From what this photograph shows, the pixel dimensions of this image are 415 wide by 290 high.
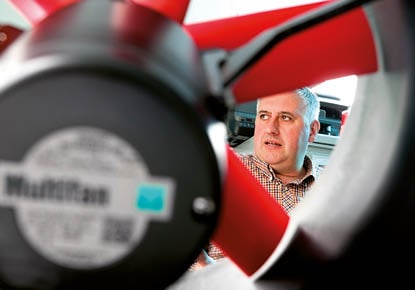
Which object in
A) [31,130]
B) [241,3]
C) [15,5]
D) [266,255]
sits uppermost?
[241,3]

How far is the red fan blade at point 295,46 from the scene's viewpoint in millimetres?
521

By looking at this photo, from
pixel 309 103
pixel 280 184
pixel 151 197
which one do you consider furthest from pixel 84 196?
pixel 309 103

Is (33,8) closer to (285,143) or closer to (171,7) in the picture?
(171,7)

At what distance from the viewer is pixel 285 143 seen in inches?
95.7

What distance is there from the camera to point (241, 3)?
238 cm

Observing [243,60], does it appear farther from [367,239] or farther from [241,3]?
[241,3]

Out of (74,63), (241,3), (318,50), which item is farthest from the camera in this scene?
(241,3)

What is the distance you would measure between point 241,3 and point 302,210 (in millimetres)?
1934

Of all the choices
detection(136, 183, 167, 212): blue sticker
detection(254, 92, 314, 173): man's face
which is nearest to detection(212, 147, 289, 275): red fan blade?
detection(136, 183, 167, 212): blue sticker

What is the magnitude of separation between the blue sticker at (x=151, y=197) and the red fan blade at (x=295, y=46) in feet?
0.60

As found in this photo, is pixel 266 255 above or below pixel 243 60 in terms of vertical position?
below

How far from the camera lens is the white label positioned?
0.35 metres

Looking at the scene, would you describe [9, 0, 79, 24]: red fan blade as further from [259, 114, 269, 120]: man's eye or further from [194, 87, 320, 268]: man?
[259, 114, 269, 120]: man's eye

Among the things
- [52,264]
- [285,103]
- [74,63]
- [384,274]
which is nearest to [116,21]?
[74,63]
